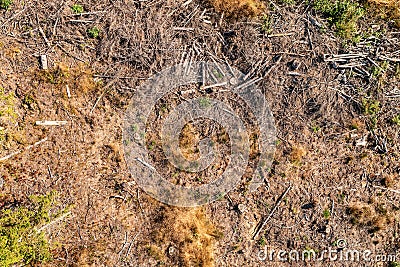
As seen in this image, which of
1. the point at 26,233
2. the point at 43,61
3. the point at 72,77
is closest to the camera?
the point at 26,233

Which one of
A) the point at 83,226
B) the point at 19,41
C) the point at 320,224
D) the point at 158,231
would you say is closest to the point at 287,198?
the point at 320,224

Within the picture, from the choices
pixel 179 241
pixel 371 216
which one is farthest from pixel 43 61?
pixel 371 216

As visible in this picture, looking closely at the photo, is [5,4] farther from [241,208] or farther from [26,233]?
[241,208]

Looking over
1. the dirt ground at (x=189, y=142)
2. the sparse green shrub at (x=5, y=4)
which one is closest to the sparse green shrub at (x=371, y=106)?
the dirt ground at (x=189, y=142)

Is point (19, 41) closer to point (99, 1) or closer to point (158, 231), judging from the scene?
point (99, 1)
